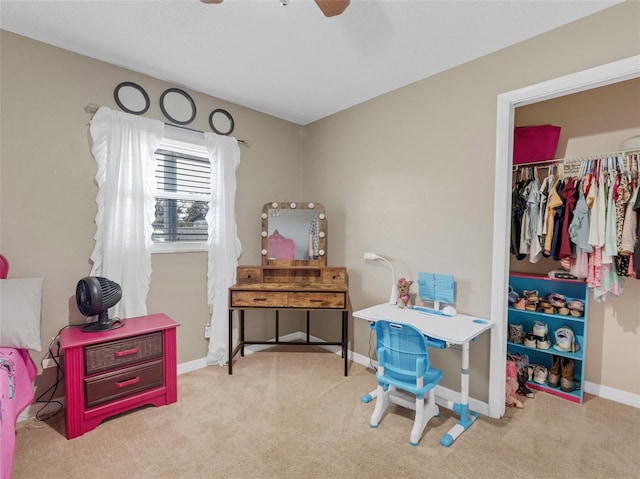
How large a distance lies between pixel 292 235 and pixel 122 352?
5.60 feet

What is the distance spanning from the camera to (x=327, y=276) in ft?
10.3

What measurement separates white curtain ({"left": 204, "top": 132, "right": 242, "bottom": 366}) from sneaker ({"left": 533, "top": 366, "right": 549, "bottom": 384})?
9.01ft

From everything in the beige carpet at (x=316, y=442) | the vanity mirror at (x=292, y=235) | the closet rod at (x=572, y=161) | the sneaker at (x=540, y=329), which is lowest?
the beige carpet at (x=316, y=442)

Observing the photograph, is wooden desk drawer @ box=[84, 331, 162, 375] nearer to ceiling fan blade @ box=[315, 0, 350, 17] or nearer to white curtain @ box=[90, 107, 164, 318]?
white curtain @ box=[90, 107, 164, 318]

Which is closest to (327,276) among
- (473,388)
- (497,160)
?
(473,388)

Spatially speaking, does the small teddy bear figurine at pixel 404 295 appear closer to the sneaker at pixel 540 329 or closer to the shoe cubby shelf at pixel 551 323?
the shoe cubby shelf at pixel 551 323

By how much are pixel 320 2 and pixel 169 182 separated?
2.05 m

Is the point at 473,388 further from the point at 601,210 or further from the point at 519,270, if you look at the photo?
the point at 601,210

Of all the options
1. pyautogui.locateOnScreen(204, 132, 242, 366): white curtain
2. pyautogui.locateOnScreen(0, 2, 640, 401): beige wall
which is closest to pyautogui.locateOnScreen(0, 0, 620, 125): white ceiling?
pyautogui.locateOnScreen(0, 2, 640, 401): beige wall

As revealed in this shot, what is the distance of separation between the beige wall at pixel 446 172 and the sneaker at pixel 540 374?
1.13 ft

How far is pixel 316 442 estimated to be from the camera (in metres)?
1.99

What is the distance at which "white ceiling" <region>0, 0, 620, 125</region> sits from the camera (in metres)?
1.84

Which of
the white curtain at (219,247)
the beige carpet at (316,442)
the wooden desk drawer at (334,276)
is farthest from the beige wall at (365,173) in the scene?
the beige carpet at (316,442)

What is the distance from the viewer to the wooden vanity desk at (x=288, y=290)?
292 cm
